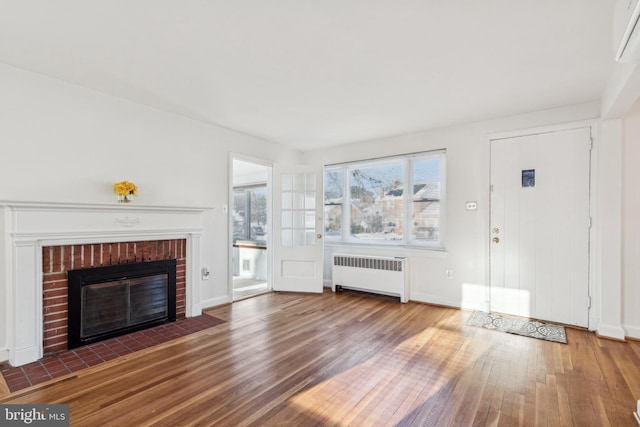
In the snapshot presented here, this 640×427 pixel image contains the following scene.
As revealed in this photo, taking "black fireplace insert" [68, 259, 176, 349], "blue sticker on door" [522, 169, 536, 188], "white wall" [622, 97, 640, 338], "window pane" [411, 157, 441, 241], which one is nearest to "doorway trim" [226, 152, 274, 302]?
"black fireplace insert" [68, 259, 176, 349]

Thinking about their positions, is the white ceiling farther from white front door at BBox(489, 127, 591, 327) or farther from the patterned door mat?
the patterned door mat

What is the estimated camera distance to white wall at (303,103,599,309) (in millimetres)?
3797

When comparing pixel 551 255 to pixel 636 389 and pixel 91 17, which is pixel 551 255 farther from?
pixel 91 17

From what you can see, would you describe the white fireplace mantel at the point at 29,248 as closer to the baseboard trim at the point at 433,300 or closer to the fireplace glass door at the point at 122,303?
the fireplace glass door at the point at 122,303

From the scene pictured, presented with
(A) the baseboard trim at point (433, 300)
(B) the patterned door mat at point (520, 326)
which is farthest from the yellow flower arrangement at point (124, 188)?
(B) the patterned door mat at point (520, 326)

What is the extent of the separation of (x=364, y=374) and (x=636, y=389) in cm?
192

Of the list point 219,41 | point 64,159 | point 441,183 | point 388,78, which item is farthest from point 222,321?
A: point 441,183

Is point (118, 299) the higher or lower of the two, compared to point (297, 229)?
lower

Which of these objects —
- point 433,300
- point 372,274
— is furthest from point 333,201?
point 433,300

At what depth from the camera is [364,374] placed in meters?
2.34

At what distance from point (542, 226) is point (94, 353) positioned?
4.74 m

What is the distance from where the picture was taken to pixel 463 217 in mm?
3986

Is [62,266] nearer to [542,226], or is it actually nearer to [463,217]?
[463,217]

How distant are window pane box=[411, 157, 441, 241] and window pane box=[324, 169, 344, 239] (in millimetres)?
1311
